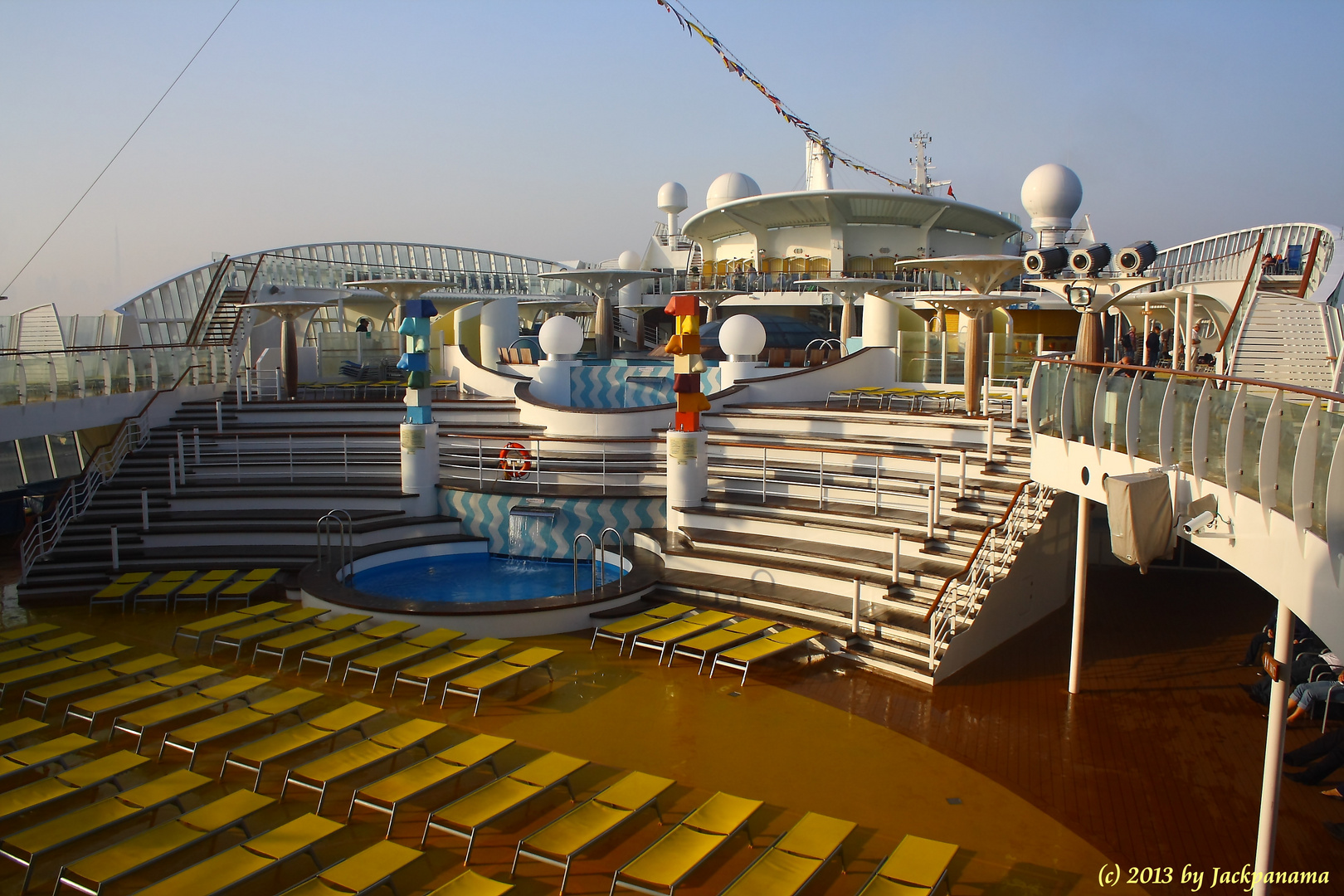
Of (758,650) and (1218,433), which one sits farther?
(758,650)

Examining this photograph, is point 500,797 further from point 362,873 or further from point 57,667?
point 57,667

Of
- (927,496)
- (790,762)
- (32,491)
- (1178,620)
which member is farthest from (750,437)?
(32,491)

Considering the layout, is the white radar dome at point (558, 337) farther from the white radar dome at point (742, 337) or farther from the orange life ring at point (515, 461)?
the orange life ring at point (515, 461)

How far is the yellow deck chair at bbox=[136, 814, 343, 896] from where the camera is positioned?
539cm

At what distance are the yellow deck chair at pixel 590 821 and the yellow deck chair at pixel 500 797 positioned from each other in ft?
0.96

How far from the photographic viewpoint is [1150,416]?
23.0 ft

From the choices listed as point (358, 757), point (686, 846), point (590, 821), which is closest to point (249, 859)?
point (358, 757)

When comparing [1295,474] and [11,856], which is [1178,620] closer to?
[1295,474]

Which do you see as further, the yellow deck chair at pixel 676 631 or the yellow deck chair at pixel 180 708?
the yellow deck chair at pixel 676 631

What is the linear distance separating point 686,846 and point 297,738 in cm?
347

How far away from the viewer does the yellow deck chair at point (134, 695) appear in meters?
8.27

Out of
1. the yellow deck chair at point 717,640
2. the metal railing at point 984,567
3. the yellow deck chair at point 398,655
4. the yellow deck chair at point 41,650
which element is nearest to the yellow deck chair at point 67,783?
the yellow deck chair at point 398,655

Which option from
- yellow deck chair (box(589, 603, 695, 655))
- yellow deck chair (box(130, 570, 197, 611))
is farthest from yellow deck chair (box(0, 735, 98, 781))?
yellow deck chair (box(589, 603, 695, 655))

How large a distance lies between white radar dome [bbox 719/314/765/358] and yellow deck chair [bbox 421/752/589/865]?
38.6 ft
